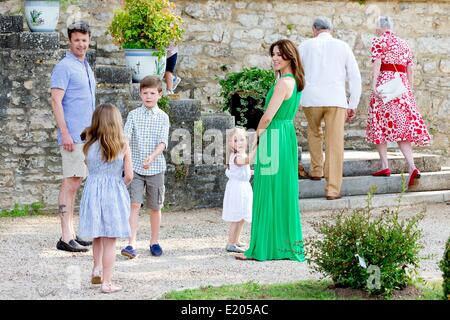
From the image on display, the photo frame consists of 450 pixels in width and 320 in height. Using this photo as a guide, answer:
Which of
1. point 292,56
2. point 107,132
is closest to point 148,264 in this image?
point 107,132

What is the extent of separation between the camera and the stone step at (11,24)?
1080cm

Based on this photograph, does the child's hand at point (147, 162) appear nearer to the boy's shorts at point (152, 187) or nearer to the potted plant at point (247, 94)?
the boy's shorts at point (152, 187)

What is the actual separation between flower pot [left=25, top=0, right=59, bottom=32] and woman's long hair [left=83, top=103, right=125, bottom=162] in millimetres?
3697

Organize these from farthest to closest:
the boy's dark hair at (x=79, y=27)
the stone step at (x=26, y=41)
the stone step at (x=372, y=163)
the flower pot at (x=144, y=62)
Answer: the stone step at (x=372, y=163), the flower pot at (x=144, y=62), the stone step at (x=26, y=41), the boy's dark hair at (x=79, y=27)

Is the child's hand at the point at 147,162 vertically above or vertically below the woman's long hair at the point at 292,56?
below

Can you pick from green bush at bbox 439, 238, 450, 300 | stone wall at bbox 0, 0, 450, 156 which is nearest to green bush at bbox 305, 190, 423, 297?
green bush at bbox 439, 238, 450, 300

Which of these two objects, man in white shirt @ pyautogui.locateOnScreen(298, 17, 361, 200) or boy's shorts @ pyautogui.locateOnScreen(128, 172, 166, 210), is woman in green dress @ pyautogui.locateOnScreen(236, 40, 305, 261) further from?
man in white shirt @ pyautogui.locateOnScreen(298, 17, 361, 200)

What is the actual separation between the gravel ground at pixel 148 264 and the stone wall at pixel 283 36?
2.73 m

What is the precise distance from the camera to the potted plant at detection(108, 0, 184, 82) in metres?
11.0

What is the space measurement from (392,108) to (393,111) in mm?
36

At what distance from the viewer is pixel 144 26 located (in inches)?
433

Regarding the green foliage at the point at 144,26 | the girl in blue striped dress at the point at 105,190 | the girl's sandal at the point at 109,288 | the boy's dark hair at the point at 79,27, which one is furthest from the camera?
the green foliage at the point at 144,26

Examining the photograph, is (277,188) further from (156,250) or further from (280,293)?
(280,293)

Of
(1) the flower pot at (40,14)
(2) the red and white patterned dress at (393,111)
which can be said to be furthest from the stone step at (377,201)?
(1) the flower pot at (40,14)
